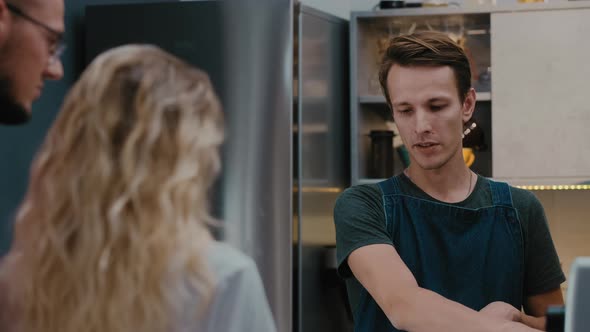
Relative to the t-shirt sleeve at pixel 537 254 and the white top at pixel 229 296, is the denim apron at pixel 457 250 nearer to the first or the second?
the t-shirt sleeve at pixel 537 254

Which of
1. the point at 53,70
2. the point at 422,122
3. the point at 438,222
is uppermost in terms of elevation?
the point at 53,70

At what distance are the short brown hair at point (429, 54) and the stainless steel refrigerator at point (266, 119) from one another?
1293 millimetres

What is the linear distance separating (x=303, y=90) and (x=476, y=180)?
1548 mm

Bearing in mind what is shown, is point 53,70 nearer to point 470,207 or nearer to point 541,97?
point 470,207

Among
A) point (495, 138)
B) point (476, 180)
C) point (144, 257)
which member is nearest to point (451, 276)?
point (476, 180)

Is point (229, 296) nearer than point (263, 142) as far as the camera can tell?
Yes

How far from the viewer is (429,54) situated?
1885mm

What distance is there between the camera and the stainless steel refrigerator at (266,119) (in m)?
3.16

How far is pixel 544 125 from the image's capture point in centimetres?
365

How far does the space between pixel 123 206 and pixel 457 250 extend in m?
0.99

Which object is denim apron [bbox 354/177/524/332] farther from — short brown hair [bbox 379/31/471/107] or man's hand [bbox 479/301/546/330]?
short brown hair [bbox 379/31/471/107]

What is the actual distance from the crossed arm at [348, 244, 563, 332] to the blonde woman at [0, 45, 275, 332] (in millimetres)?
696

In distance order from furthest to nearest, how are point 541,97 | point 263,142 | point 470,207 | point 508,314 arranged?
point 541,97 < point 263,142 < point 470,207 < point 508,314

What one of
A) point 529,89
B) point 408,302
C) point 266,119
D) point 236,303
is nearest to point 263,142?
point 266,119
